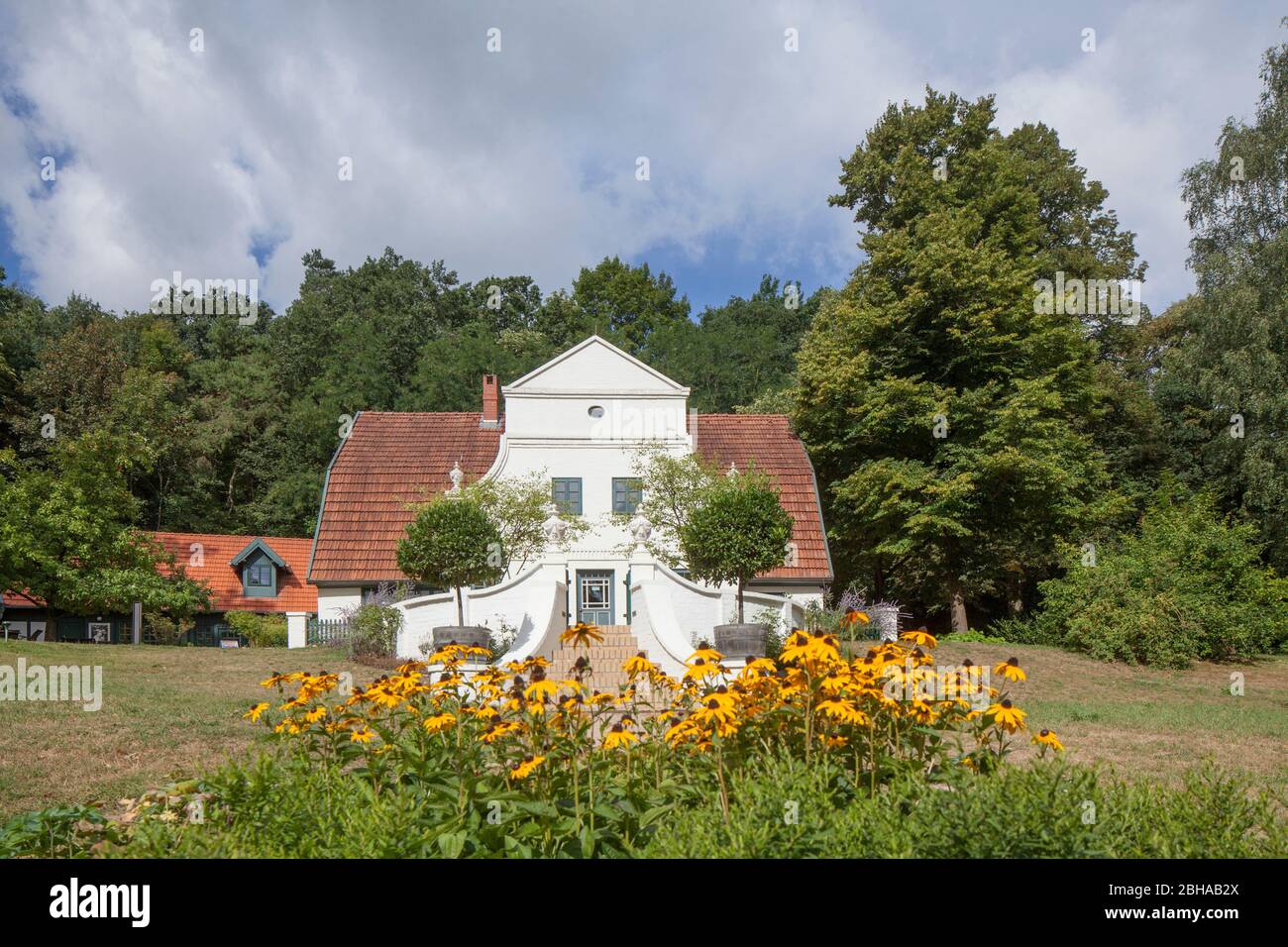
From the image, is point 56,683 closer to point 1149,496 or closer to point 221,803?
point 221,803

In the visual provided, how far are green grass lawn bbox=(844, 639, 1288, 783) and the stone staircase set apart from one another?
562 cm

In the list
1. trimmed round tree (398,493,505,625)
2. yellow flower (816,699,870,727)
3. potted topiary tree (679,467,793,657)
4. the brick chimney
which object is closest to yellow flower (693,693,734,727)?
yellow flower (816,699,870,727)

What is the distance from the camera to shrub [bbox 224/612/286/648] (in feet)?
85.2

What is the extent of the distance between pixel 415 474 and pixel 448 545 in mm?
9584

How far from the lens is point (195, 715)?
9.88 m

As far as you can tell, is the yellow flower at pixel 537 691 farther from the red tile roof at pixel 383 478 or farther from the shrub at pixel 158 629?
the shrub at pixel 158 629

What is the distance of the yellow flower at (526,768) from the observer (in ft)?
12.7

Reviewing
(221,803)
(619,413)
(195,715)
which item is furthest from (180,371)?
(221,803)

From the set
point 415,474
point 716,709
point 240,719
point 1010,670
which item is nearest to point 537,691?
point 716,709

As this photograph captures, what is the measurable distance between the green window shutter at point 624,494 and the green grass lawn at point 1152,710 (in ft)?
27.1

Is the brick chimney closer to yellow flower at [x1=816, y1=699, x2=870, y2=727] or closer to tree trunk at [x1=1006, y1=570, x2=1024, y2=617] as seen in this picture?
tree trunk at [x1=1006, y1=570, x2=1024, y2=617]

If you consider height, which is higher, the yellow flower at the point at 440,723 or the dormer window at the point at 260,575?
the yellow flower at the point at 440,723

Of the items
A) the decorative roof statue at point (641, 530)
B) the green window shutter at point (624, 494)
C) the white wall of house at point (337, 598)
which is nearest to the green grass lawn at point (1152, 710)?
the decorative roof statue at point (641, 530)

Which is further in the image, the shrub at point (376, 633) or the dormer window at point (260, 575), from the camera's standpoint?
the dormer window at point (260, 575)
